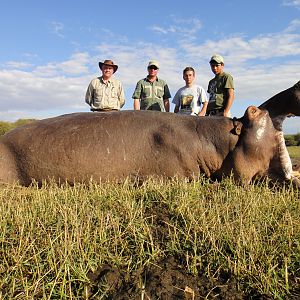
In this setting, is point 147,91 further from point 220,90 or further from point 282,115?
point 282,115

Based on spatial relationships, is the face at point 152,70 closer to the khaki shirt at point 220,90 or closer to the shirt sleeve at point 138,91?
the shirt sleeve at point 138,91

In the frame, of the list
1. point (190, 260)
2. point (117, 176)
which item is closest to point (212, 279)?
point (190, 260)

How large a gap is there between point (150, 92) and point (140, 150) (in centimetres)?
407

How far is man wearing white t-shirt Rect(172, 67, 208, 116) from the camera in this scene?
930cm

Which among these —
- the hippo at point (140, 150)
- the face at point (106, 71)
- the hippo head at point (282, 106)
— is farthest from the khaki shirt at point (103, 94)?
the hippo head at point (282, 106)

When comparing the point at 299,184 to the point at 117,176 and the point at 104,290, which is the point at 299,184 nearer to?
the point at 117,176

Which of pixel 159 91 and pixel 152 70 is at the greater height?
pixel 152 70

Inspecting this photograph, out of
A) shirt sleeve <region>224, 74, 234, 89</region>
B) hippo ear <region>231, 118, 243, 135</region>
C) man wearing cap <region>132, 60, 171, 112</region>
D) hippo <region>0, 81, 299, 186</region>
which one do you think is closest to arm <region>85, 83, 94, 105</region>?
man wearing cap <region>132, 60, 171, 112</region>

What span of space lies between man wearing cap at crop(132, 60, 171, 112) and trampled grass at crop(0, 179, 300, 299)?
17.4 feet

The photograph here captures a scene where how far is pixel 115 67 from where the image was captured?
9492 mm

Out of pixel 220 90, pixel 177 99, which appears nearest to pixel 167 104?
pixel 177 99

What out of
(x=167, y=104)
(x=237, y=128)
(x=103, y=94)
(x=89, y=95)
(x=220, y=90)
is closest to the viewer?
(x=237, y=128)

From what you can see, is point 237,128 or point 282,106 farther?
point 282,106

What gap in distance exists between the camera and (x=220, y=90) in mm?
9016
